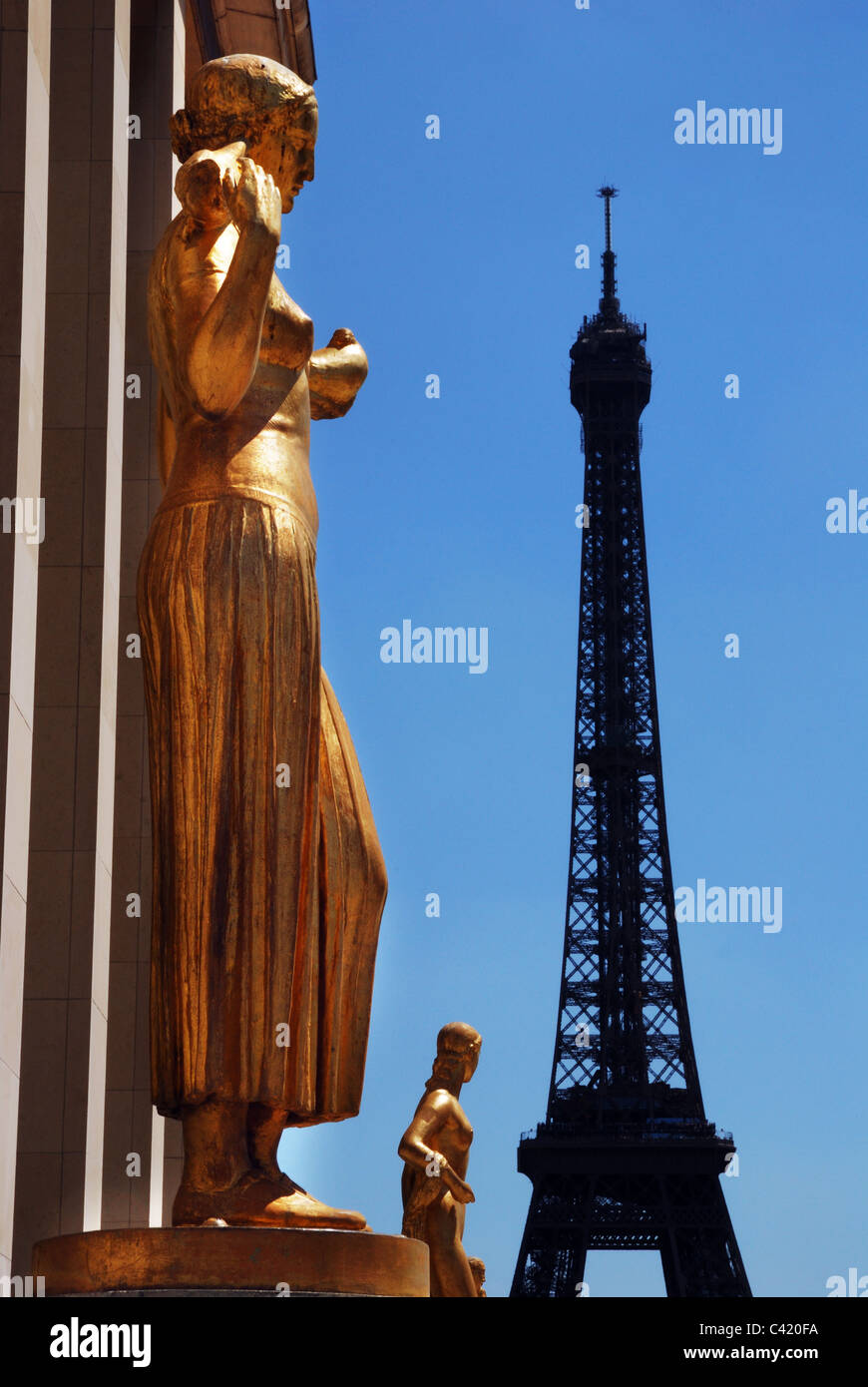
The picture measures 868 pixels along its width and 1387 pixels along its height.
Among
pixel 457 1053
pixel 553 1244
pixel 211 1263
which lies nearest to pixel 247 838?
pixel 211 1263

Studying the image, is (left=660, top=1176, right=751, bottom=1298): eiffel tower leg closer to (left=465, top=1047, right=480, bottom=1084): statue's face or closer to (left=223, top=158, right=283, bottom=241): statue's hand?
(left=465, top=1047, right=480, bottom=1084): statue's face

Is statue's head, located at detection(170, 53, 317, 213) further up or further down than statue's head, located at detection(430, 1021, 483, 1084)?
further up

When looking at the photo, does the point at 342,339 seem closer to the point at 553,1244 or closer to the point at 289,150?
the point at 289,150

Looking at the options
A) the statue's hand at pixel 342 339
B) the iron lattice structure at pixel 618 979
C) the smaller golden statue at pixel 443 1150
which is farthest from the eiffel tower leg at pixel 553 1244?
the statue's hand at pixel 342 339

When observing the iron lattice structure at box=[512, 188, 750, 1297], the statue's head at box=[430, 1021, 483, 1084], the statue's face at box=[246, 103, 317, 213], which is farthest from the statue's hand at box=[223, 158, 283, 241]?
the iron lattice structure at box=[512, 188, 750, 1297]

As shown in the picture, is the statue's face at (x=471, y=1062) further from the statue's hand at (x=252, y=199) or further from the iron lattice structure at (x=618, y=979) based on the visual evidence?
the iron lattice structure at (x=618, y=979)
